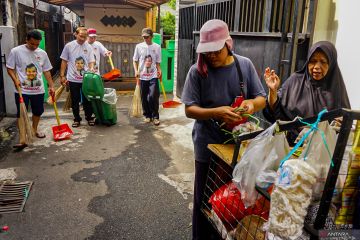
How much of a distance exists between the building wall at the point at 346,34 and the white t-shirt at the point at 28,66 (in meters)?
4.59

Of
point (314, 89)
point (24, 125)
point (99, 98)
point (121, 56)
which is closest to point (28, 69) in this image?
point (24, 125)

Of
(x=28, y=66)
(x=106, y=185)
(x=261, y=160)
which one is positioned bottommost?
(x=106, y=185)

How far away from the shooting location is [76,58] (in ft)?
22.9

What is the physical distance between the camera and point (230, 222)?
7.39ft

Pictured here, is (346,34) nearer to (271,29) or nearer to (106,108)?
(271,29)

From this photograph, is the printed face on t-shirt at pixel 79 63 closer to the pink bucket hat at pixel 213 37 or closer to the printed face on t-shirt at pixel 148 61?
the printed face on t-shirt at pixel 148 61

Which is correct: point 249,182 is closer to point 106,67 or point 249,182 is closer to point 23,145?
point 23,145

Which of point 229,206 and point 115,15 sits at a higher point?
point 115,15

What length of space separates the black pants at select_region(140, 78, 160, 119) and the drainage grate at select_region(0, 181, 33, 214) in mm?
3574

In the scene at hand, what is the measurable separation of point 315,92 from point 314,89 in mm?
31

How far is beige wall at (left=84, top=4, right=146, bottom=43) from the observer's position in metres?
13.4

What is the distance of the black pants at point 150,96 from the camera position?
745cm

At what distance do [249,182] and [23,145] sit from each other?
16.5 ft

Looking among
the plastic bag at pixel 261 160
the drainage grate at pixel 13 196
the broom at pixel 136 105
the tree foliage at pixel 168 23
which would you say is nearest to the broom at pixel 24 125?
the drainage grate at pixel 13 196
